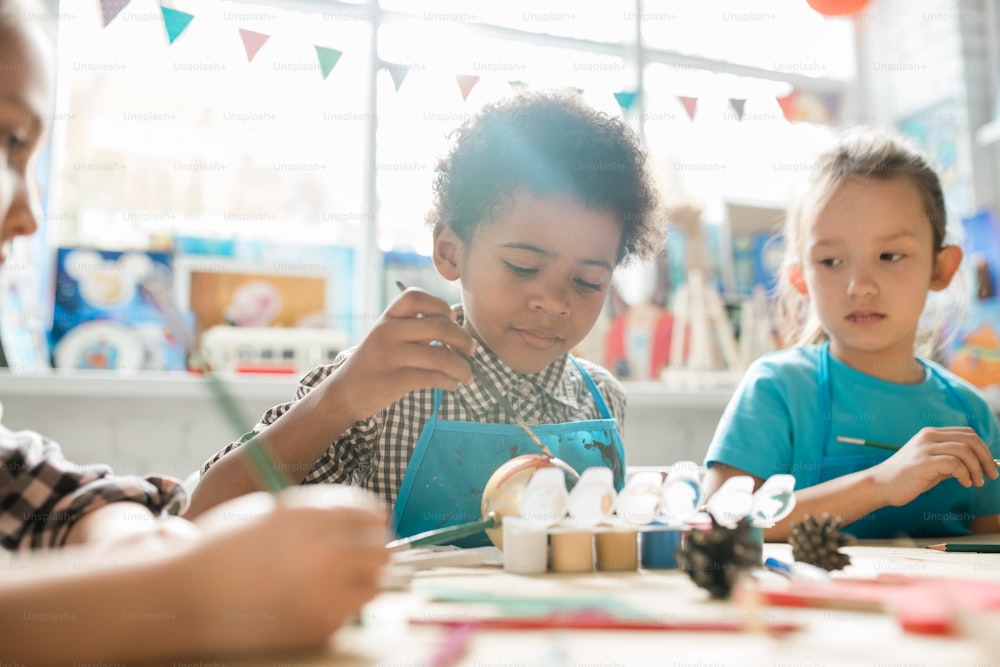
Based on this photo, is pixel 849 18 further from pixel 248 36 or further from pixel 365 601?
pixel 365 601

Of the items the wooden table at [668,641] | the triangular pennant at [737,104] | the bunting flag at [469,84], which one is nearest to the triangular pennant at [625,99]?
the bunting flag at [469,84]

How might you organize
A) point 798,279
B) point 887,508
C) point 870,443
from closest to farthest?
point 870,443 < point 887,508 < point 798,279

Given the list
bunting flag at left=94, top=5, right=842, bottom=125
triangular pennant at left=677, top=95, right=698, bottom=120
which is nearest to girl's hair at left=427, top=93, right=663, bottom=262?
bunting flag at left=94, top=5, right=842, bottom=125

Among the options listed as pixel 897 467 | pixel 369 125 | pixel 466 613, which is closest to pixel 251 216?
pixel 369 125

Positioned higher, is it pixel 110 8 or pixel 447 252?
pixel 110 8

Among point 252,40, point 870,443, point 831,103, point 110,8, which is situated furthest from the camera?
point 831,103

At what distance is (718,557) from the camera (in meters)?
0.47

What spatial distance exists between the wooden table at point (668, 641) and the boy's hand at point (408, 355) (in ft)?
1.21

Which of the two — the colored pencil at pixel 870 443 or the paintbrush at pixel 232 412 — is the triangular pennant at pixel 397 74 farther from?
the paintbrush at pixel 232 412

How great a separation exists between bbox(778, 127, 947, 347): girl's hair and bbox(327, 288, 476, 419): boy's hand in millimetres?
723

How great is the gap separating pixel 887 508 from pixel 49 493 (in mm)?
1031

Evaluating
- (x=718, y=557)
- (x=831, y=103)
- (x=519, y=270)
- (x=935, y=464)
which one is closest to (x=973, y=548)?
(x=935, y=464)

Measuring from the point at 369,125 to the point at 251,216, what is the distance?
1.50 ft

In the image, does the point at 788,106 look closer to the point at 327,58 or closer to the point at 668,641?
the point at 327,58
